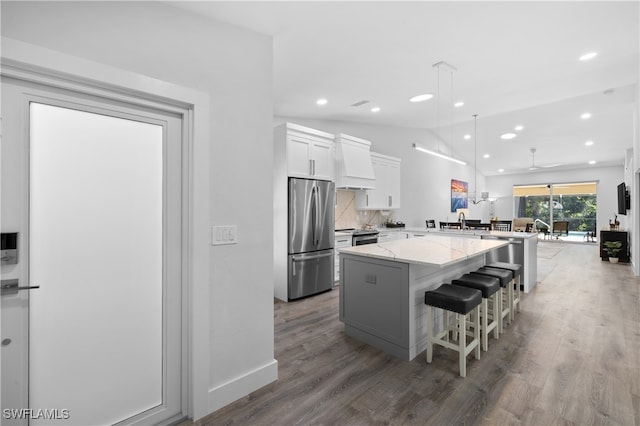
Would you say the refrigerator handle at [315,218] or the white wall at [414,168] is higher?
the white wall at [414,168]

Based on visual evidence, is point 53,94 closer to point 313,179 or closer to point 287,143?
point 287,143

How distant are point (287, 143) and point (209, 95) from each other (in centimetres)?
223

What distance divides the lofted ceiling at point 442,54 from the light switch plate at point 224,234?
1.42 metres

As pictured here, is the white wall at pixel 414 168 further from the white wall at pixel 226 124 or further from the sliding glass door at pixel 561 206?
the sliding glass door at pixel 561 206

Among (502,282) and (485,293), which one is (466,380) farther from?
(502,282)

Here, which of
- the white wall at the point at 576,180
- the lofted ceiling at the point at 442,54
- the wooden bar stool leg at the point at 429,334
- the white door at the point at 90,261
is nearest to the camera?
the white door at the point at 90,261

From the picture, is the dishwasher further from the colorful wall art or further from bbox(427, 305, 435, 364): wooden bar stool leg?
the colorful wall art

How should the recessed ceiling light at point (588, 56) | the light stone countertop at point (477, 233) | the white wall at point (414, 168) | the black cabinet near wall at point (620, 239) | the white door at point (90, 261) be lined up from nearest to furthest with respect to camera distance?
1. the white door at point (90, 261)
2. the recessed ceiling light at point (588, 56)
3. the light stone countertop at point (477, 233)
4. the white wall at point (414, 168)
5. the black cabinet near wall at point (620, 239)

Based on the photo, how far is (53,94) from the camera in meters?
1.43

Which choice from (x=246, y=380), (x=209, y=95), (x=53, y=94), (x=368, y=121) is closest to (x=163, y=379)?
(x=246, y=380)

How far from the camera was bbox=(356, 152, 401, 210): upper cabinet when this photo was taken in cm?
567

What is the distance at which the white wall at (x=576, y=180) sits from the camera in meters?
9.77

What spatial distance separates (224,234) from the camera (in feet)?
6.35

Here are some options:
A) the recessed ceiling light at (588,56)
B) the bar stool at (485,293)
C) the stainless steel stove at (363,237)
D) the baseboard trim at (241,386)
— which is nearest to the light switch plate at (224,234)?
the baseboard trim at (241,386)
